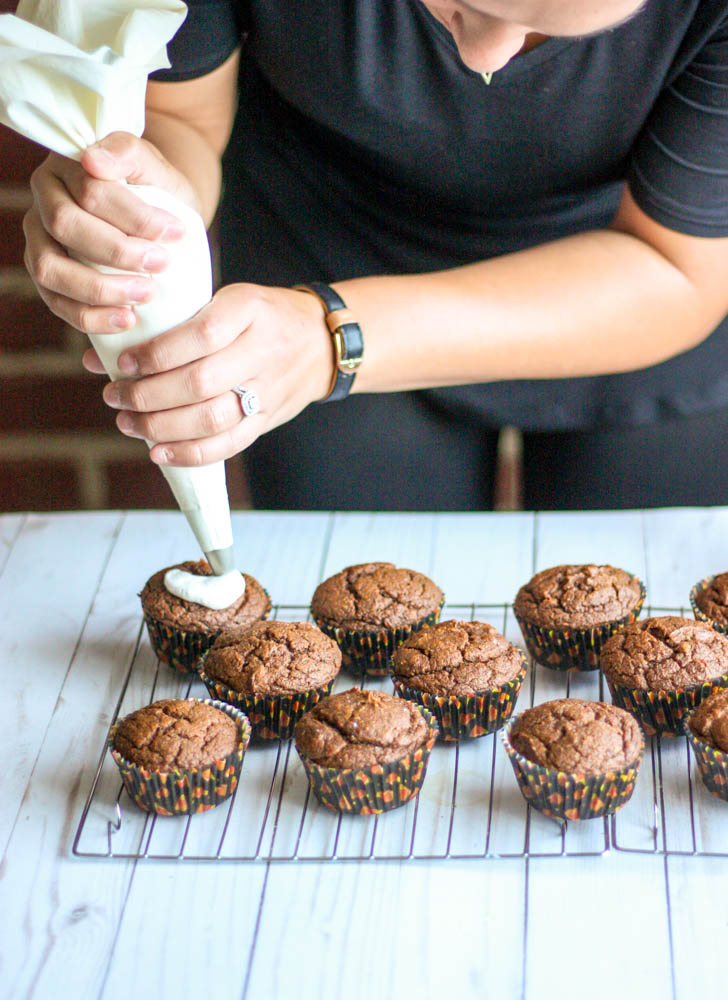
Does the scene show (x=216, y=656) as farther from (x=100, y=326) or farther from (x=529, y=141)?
(x=529, y=141)

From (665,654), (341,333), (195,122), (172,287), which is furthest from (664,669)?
(195,122)

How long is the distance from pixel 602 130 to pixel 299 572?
2.64ft

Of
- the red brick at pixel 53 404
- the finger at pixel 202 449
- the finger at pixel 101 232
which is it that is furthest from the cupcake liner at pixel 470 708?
the red brick at pixel 53 404

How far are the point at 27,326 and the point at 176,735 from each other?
4.98ft

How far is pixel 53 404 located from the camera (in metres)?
2.73

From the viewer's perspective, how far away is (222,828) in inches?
53.6

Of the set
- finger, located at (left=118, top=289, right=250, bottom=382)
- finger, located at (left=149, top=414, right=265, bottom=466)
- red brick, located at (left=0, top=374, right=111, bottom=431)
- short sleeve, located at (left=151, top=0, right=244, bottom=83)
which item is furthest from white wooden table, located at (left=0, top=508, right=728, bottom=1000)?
red brick, located at (left=0, top=374, right=111, bottom=431)

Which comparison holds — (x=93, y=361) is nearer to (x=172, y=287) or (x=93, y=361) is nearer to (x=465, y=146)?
(x=172, y=287)

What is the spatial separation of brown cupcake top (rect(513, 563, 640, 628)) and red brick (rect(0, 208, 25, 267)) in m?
1.45

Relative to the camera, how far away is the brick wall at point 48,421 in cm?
256

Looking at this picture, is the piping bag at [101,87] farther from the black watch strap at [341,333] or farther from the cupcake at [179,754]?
the cupcake at [179,754]

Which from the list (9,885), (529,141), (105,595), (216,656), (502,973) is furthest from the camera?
(105,595)

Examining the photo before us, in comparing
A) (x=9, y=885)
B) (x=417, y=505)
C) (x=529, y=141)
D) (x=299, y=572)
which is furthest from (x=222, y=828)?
(x=529, y=141)

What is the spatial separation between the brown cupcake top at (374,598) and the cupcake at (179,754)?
25 centimetres
